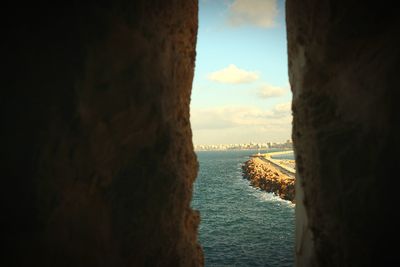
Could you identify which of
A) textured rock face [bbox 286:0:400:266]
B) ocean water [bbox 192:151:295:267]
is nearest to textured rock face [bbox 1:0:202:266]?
textured rock face [bbox 286:0:400:266]

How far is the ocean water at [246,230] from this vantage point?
85.6 ft

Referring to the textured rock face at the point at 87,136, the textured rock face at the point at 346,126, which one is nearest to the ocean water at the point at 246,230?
the textured rock face at the point at 346,126

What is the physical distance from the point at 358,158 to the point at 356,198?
26.5 inches

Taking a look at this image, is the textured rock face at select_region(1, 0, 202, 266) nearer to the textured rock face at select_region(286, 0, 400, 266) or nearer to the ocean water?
the textured rock face at select_region(286, 0, 400, 266)

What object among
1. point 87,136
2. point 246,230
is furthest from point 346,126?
point 246,230

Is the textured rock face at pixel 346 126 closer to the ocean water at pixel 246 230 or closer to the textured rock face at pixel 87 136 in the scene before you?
the textured rock face at pixel 87 136

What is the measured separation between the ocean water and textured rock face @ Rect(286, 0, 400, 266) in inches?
765

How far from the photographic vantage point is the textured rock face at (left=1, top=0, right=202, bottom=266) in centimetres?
530

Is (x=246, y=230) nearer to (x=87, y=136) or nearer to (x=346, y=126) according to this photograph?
(x=346, y=126)

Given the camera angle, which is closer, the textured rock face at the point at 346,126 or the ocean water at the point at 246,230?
the textured rock face at the point at 346,126

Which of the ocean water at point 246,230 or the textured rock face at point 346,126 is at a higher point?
the textured rock face at point 346,126

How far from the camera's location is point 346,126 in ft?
19.4

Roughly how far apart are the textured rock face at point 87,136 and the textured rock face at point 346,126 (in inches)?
112

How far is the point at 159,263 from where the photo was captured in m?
6.71
